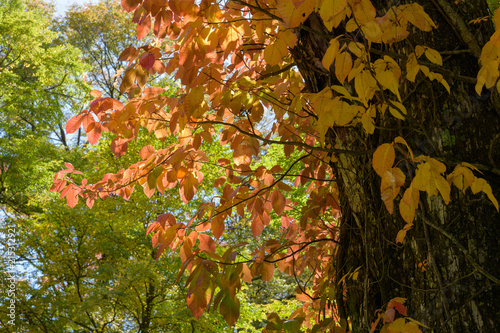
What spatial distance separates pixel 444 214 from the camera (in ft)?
3.72

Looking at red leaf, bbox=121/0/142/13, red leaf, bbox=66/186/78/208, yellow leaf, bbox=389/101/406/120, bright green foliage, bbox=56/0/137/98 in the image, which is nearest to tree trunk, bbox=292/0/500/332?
yellow leaf, bbox=389/101/406/120

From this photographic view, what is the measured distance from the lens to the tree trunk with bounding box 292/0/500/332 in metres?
1.07

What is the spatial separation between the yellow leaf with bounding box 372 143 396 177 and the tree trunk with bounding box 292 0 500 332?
9.1 inches

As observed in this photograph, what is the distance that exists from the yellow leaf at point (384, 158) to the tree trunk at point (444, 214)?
0.76 feet

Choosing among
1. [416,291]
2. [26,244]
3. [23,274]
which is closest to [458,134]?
[416,291]

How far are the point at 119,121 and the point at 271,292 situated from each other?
10.6 meters

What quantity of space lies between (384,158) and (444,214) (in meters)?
0.37

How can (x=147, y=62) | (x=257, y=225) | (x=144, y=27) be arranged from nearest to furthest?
(x=147, y=62) < (x=144, y=27) < (x=257, y=225)

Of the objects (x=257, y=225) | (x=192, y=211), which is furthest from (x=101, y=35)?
(x=257, y=225)

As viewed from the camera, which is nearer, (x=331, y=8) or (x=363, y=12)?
(x=331, y=8)

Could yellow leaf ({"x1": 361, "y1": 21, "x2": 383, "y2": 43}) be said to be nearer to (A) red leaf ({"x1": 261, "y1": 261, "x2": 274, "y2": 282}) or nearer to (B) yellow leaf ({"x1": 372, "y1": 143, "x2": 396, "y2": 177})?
(B) yellow leaf ({"x1": 372, "y1": 143, "x2": 396, "y2": 177})

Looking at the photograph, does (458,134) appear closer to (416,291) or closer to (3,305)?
(416,291)

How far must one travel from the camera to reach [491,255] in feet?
3.51

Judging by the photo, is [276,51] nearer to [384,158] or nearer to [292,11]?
[292,11]
